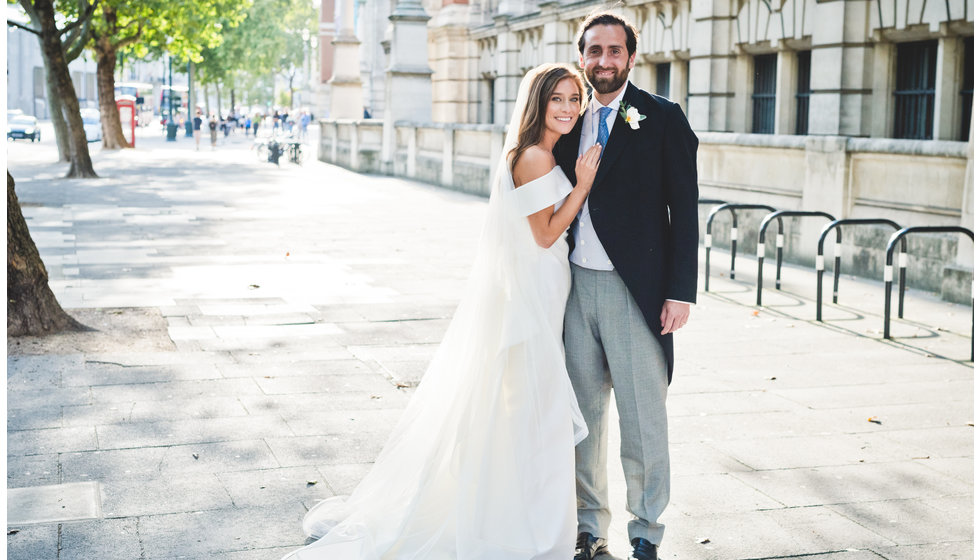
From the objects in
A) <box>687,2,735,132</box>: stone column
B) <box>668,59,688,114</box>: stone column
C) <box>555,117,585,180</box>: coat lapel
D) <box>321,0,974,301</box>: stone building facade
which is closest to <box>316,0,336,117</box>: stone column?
<box>321,0,974,301</box>: stone building facade

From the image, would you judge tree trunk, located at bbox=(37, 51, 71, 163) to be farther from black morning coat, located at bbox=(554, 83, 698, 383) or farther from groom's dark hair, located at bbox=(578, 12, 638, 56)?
black morning coat, located at bbox=(554, 83, 698, 383)

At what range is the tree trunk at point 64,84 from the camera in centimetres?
2353

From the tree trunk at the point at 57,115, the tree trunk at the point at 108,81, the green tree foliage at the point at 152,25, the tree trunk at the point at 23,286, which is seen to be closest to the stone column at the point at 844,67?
the tree trunk at the point at 23,286

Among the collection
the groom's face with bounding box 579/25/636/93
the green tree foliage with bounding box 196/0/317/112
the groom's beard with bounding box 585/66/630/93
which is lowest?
the groom's beard with bounding box 585/66/630/93

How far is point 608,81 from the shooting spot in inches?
164

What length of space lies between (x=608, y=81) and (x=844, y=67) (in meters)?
11.7

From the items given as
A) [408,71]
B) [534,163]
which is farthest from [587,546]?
[408,71]

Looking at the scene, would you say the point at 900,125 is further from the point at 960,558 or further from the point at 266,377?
the point at 960,558

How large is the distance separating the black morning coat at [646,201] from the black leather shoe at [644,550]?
769 millimetres

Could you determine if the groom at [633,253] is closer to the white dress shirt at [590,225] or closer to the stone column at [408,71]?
the white dress shirt at [590,225]

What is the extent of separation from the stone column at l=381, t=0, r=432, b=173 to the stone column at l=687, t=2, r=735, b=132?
43.0 ft

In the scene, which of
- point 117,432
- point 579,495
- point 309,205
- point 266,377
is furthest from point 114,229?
point 579,495

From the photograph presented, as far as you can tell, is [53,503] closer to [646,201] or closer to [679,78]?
[646,201]

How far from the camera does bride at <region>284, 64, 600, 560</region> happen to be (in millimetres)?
4133
